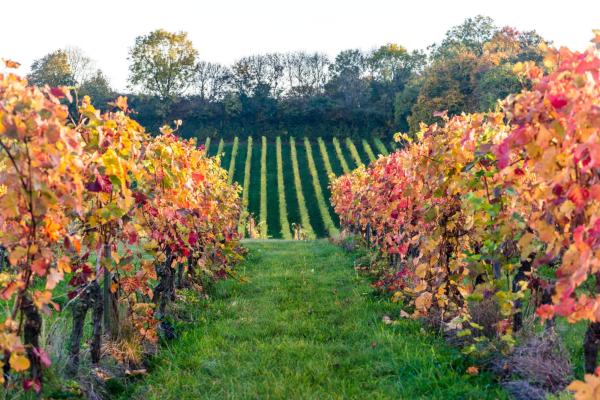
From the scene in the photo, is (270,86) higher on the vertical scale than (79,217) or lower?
higher

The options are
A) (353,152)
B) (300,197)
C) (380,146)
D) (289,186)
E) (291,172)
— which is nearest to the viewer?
(300,197)

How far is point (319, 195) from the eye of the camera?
35812 millimetres

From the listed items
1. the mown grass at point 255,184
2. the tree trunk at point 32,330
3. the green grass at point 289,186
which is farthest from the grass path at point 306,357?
the green grass at point 289,186

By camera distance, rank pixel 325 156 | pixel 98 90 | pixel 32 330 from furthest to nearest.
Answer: pixel 98 90 → pixel 325 156 → pixel 32 330

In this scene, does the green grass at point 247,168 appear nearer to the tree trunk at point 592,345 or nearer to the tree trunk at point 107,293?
the tree trunk at point 107,293

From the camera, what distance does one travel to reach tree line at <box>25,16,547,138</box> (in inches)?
1954

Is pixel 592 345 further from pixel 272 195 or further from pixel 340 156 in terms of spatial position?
pixel 340 156

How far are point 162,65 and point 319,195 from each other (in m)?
27.4

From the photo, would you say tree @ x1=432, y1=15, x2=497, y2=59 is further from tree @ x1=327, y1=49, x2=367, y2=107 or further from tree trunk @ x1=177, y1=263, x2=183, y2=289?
tree trunk @ x1=177, y1=263, x2=183, y2=289

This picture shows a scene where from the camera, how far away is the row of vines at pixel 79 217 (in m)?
2.56

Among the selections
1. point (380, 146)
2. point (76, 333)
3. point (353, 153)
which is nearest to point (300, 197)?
point (353, 153)

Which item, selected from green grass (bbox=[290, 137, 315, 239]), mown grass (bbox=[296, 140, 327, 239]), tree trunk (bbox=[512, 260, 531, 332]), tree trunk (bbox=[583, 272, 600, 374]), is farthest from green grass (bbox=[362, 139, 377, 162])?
tree trunk (bbox=[583, 272, 600, 374])

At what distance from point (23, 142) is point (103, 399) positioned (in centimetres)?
208

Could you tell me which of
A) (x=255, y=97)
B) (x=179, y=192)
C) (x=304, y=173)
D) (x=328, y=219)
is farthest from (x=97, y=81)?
(x=179, y=192)
